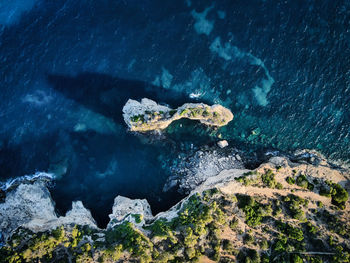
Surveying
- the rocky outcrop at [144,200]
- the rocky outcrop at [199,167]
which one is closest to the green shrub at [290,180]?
the rocky outcrop at [144,200]

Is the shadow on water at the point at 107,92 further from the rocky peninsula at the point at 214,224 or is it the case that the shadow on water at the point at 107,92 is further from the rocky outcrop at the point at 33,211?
the rocky outcrop at the point at 33,211

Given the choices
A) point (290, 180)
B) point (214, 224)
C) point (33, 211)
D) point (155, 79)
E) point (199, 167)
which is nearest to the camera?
point (214, 224)

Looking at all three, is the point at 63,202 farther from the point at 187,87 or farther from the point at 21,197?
the point at 187,87

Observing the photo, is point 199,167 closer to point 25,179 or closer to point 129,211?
point 129,211

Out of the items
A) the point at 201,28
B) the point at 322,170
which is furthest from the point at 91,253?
the point at 201,28

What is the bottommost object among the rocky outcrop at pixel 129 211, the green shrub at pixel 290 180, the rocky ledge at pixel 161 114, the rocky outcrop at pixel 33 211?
the rocky outcrop at pixel 33 211

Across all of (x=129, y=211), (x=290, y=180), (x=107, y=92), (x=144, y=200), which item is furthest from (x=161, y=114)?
(x=290, y=180)

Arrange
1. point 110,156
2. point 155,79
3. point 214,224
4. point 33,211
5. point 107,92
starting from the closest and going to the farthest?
1. point 214,224
2. point 33,211
3. point 110,156
4. point 107,92
5. point 155,79
